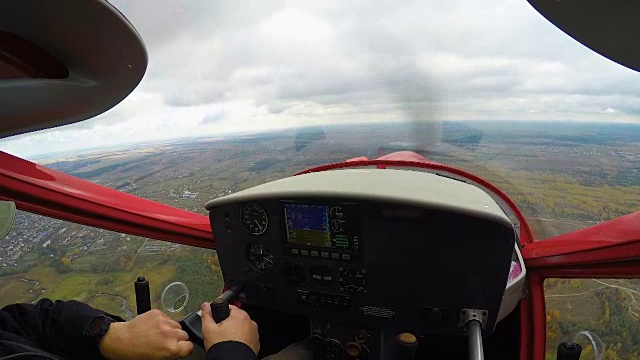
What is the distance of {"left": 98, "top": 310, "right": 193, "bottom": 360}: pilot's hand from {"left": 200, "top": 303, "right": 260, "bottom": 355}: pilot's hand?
0.20 ft

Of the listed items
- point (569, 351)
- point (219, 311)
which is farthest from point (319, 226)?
point (569, 351)

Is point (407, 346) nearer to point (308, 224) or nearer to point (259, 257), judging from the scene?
point (308, 224)

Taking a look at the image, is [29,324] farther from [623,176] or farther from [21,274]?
[623,176]

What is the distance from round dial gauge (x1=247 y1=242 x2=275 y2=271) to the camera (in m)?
1.49

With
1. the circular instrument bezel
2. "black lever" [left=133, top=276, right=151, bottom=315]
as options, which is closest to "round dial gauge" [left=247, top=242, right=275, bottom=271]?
the circular instrument bezel

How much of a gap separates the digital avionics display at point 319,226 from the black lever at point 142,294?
1.53 feet

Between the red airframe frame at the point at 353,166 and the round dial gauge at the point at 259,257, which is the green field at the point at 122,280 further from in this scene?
the round dial gauge at the point at 259,257

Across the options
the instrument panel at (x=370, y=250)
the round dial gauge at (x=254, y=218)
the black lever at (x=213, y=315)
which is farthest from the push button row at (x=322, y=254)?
the black lever at (x=213, y=315)

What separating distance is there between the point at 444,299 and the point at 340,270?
1.08 ft

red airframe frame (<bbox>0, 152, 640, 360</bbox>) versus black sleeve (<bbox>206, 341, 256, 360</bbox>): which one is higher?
red airframe frame (<bbox>0, 152, 640, 360</bbox>)

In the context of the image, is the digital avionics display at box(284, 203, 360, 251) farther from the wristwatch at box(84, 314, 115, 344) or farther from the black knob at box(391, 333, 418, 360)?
the wristwatch at box(84, 314, 115, 344)

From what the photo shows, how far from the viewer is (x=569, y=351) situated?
1.12 meters

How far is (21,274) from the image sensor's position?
5.56 feet

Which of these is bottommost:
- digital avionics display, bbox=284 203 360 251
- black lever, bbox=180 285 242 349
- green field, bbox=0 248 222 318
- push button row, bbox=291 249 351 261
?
green field, bbox=0 248 222 318
